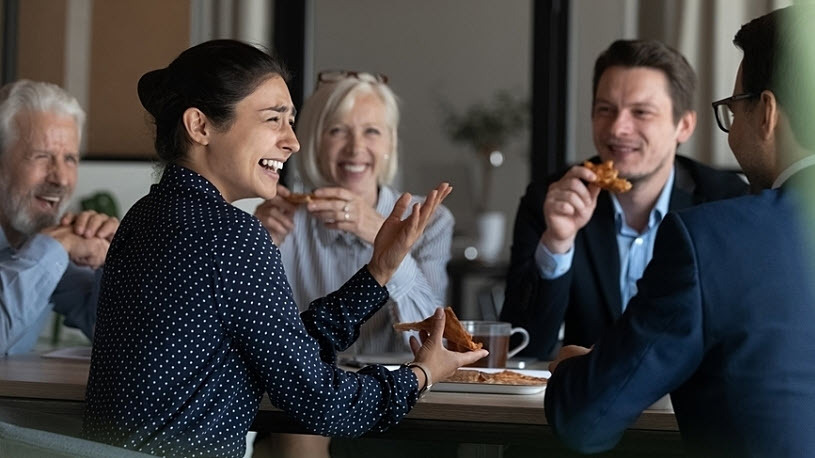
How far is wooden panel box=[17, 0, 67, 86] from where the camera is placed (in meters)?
5.14

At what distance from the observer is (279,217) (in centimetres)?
269

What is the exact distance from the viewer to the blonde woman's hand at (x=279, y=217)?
8.79 ft

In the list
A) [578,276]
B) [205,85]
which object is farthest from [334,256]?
[205,85]

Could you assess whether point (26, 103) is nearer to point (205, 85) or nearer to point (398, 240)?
point (205, 85)

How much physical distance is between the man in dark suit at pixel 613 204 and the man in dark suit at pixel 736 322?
109cm

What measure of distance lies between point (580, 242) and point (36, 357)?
1.35 meters

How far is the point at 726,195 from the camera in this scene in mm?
2756

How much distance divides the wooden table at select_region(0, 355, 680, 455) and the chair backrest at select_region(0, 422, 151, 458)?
655 millimetres

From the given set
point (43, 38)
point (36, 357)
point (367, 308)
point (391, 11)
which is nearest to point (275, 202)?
point (36, 357)

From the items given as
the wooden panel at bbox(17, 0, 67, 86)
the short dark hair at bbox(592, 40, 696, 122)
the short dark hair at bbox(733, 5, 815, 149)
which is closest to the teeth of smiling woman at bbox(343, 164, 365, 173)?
the short dark hair at bbox(592, 40, 696, 122)

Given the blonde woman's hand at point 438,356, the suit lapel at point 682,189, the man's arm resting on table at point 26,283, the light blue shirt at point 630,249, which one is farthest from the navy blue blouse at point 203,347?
the suit lapel at point 682,189

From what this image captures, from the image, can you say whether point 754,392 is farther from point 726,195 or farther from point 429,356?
point 726,195

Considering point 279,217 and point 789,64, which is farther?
point 279,217

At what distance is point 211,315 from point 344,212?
107 cm
